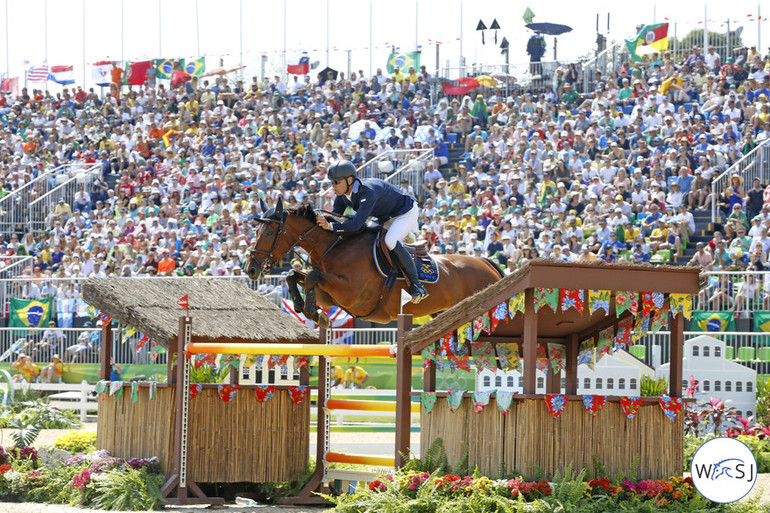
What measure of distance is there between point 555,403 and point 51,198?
75.8 ft

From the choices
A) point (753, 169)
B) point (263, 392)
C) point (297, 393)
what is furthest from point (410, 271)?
point (753, 169)

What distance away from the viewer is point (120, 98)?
34.2 metres

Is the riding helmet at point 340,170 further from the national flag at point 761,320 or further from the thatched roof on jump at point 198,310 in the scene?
the national flag at point 761,320

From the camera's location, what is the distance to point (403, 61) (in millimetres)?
31000

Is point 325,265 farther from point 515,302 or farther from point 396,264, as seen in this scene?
point 515,302

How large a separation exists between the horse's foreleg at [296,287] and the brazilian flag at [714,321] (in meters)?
7.87

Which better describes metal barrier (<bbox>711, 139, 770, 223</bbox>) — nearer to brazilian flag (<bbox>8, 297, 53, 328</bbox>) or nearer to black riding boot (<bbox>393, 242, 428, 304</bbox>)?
black riding boot (<bbox>393, 242, 428, 304</bbox>)

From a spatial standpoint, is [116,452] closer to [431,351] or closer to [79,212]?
[431,351]

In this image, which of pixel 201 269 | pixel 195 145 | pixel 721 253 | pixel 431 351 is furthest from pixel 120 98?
pixel 431 351

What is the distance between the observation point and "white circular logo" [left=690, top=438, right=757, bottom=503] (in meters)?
6.10

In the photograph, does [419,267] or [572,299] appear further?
[419,267]

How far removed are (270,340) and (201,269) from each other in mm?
11955

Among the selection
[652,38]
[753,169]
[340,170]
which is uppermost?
[652,38]

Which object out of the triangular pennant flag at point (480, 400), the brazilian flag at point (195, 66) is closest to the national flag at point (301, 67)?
the brazilian flag at point (195, 66)
